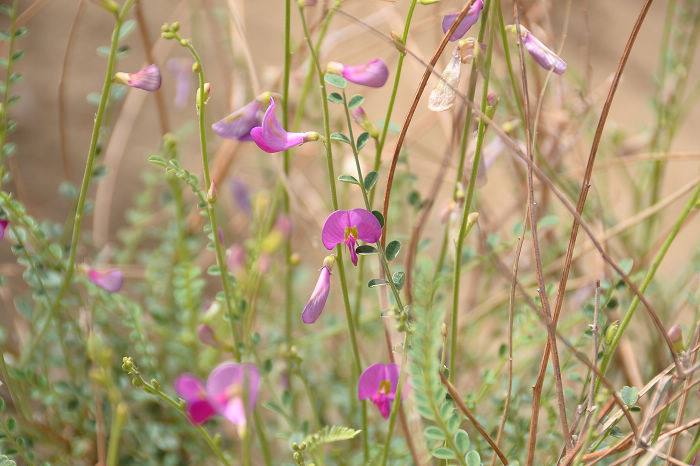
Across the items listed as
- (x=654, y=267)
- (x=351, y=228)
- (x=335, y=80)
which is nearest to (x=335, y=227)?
(x=351, y=228)

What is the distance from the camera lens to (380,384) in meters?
0.67

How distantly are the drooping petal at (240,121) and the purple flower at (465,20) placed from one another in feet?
0.53

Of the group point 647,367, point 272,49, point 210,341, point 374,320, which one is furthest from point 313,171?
point 210,341

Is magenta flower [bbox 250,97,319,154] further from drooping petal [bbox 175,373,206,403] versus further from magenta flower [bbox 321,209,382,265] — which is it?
drooping petal [bbox 175,373,206,403]

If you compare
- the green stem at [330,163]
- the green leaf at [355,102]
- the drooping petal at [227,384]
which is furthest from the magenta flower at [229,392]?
the green leaf at [355,102]

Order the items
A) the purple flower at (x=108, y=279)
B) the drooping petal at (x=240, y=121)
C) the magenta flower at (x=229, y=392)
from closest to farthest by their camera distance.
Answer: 1. the magenta flower at (x=229, y=392)
2. the drooping petal at (x=240, y=121)
3. the purple flower at (x=108, y=279)

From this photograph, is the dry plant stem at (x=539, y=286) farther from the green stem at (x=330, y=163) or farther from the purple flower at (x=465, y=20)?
the green stem at (x=330, y=163)

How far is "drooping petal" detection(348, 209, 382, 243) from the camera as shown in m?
0.57

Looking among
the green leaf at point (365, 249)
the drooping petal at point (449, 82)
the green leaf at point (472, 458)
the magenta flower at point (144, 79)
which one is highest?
the magenta flower at point (144, 79)

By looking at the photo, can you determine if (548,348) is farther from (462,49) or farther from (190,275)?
(190,275)

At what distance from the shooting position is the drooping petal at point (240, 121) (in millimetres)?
629

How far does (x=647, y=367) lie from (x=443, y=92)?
753mm

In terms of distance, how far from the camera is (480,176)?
0.70m

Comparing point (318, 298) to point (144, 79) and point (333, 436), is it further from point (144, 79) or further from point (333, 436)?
point (144, 79)
